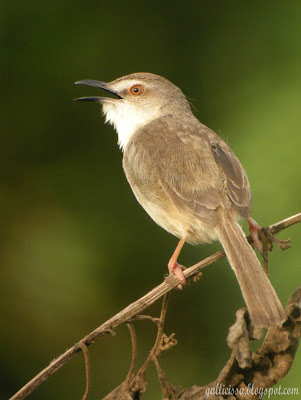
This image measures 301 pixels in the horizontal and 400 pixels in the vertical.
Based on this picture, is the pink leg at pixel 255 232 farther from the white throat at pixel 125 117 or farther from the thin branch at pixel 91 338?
the white throat at pixel 125 117

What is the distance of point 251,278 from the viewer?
2570 millimetres

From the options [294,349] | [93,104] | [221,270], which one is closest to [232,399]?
[294,349]

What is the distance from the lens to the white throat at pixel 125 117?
13.3 ft

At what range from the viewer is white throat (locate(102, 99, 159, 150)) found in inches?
160

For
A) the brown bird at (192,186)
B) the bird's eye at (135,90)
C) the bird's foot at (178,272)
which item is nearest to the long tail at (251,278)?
the brown bird at (192,186)

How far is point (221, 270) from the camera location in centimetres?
462

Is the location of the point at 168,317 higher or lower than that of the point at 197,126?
lower

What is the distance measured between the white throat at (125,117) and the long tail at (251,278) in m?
1.22

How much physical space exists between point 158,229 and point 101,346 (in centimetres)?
104

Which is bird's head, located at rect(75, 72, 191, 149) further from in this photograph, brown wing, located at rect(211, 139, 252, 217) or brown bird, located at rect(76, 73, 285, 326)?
brown wing, located at rect(211, 139, 252, 217)

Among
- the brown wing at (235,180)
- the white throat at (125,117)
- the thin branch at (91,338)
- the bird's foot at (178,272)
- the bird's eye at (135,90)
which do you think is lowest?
the bird's foot at (178,272)

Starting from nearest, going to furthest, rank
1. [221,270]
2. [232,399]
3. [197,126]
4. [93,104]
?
1. [232,399]
2. [197,126]
3. [221,270]
4. [93,104]

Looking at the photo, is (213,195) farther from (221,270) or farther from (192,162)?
(221,270)

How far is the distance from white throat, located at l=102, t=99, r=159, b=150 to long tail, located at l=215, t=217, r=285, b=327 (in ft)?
4.02
